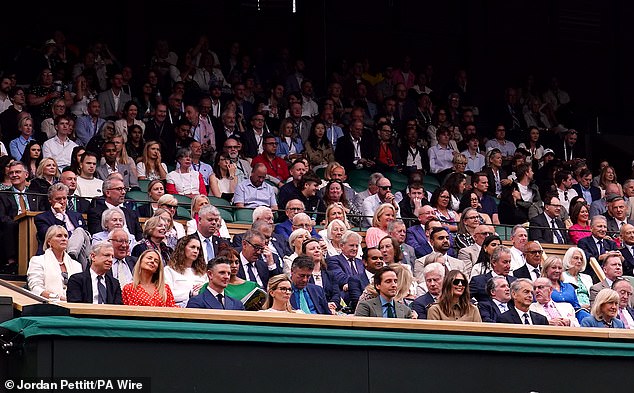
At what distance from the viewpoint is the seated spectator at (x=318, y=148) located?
1667 centimetres

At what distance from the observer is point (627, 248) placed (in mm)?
14711

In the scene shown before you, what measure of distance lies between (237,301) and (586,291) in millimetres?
4536

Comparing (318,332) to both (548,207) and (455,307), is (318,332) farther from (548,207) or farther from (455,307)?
(548,207)

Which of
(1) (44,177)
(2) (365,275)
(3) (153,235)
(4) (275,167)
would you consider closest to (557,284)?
(2) (365,275)

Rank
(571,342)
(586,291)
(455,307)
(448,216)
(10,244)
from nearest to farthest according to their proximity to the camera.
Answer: (571,342) < (455,307) < (10,244) < (586,291) < (448,216)

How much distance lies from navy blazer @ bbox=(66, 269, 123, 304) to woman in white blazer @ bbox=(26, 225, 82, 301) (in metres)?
0.65

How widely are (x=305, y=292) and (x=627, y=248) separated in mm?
5215

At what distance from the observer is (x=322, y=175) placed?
53.6 ft

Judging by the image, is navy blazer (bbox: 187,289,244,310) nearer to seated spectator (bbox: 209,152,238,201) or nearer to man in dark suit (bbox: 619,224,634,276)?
seated spectator (bbox: 209,152,238,201)

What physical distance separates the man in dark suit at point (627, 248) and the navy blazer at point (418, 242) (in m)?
2.36

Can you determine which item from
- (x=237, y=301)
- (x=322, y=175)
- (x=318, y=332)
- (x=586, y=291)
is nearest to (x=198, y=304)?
(x=237, y=301)

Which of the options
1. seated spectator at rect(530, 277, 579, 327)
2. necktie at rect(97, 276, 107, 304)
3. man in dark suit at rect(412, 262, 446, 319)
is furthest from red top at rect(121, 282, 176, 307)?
seated spectator at rect(530, 277, 579, 327)

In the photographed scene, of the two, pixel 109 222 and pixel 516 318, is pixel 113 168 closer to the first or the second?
pixel 109 222

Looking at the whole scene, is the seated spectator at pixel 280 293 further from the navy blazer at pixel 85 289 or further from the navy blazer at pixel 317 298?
the navy blazer at pixel 85 289
